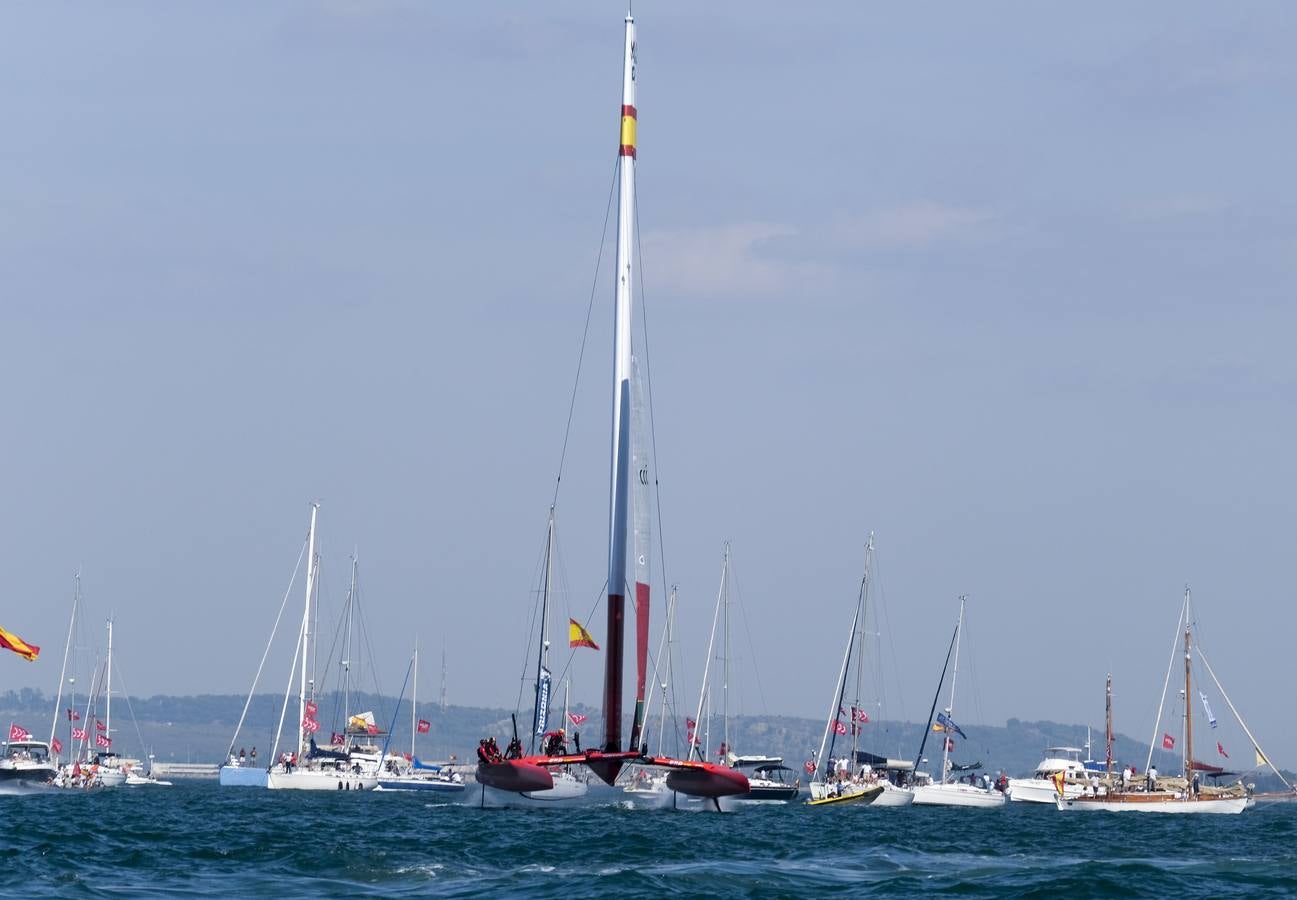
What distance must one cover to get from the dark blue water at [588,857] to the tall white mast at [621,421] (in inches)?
163

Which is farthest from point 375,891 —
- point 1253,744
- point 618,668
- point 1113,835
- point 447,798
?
point 1253,744

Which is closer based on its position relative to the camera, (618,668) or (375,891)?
(375,891)

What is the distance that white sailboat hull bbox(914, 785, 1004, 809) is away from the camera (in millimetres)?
101562

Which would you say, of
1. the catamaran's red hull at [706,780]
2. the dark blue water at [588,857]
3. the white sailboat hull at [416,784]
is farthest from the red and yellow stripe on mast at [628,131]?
the white sailboat hull at [416,784]

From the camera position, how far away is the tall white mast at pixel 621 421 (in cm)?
5575

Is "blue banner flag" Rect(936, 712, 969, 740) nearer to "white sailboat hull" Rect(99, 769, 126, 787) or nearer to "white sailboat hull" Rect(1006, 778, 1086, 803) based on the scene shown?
"white sailboat hull" Rect(1006, 778, 1086, 803)

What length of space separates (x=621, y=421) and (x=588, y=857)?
17910mm

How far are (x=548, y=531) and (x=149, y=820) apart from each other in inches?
1437

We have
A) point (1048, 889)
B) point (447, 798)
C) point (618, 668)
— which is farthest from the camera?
point (447, 798)

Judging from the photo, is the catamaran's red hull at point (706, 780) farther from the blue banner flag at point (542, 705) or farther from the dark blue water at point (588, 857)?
the blue banner flag at point (542, 705)

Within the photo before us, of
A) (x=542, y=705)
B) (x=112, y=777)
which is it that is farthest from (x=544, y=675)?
(x=112, y=777)

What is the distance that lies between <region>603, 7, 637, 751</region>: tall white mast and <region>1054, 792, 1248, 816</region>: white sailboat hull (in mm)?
50138

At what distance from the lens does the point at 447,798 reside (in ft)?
301

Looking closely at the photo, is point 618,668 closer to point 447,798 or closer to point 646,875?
point 646,875
